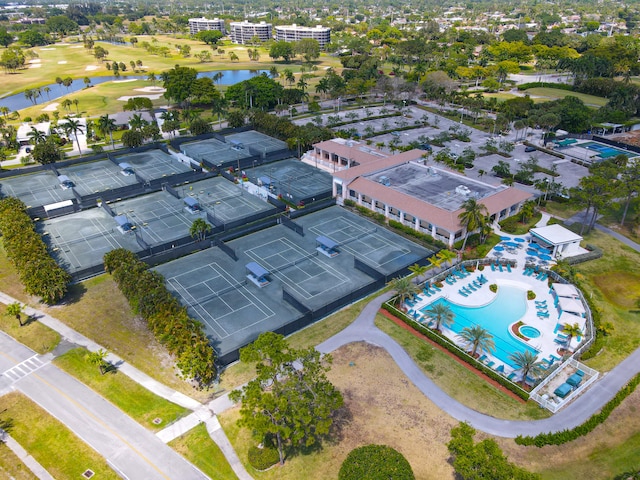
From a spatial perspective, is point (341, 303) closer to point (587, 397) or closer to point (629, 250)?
point (587, 397)

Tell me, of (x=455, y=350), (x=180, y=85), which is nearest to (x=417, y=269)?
(x=455, y=350)

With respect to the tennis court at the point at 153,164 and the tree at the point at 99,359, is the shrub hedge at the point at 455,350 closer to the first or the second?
the tree at the point at 99,359

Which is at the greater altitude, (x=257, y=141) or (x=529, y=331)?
(x=257, y=141)

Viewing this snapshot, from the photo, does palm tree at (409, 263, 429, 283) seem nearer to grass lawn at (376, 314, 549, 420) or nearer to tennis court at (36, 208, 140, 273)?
grass lawn at (376, 314, 549, 420)

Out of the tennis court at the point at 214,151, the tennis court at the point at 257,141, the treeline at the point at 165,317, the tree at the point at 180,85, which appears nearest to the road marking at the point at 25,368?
the treeline at the point at 165,317

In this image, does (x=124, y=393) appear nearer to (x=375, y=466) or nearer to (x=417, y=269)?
(x=375, y=466)

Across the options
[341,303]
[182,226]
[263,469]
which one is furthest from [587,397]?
[182,226]
